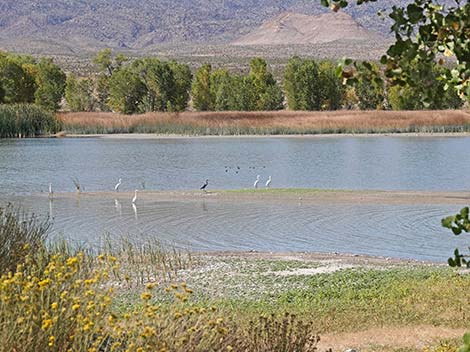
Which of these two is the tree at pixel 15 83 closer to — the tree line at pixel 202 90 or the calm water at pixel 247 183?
the tree line at pixel 202 90

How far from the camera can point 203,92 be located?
83.2 metres

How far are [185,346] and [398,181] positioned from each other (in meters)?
28.5

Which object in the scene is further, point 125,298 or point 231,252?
point 231,252

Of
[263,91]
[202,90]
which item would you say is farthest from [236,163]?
[202,90]

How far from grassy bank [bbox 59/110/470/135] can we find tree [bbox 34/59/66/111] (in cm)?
808

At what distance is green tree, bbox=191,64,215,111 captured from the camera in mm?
82750

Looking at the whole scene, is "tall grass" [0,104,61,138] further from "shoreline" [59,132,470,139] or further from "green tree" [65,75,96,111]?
"green tree" [65,75,96,111]

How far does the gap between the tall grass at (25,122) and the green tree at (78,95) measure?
17.9m

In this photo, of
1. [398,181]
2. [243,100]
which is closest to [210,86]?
[243,100]

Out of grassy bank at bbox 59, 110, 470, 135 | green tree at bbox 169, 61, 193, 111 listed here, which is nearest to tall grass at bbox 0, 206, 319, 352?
grassy bank at bbox 59, 110, 470, 135

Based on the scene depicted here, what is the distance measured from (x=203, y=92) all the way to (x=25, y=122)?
22.8 metres

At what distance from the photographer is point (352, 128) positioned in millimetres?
66250

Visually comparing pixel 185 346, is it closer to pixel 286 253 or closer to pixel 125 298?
pixel 125 298

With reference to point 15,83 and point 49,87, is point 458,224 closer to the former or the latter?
point 15,83
